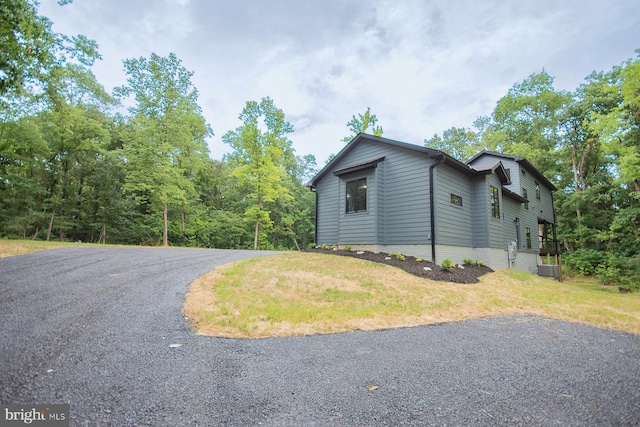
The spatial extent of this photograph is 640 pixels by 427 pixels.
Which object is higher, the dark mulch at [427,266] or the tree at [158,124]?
the tree at [158,124]

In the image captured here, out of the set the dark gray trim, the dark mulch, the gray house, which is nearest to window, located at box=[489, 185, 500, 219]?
the gray house

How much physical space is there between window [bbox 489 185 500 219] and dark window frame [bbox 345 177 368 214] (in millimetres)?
5957

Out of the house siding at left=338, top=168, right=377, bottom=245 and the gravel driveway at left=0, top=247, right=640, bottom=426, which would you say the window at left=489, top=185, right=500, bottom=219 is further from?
the gravel driveway at left=0, top=247, right=640, bottom=426

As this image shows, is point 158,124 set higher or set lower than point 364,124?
lower

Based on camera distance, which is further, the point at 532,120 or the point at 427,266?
the point at 532,120

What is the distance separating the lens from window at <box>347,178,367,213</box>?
11516 millimetres

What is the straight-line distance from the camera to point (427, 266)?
942cm

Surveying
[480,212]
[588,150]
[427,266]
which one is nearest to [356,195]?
[427,266]

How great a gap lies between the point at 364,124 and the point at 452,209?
42.7ft

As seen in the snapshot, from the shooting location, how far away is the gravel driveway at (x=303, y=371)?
6.64 feet

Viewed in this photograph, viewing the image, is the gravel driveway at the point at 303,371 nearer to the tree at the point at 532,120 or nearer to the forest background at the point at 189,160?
the forest background at the point at 189,160

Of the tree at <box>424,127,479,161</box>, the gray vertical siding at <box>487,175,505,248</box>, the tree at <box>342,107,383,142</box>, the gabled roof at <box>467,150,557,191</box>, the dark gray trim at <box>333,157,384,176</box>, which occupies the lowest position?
the gray vertical siding at <box>487,175,505,248</box>

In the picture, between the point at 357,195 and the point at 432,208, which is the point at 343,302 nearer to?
the point at 432,208

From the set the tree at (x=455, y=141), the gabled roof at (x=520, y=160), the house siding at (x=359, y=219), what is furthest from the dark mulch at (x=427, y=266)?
the tree at (x=455, y=141)
